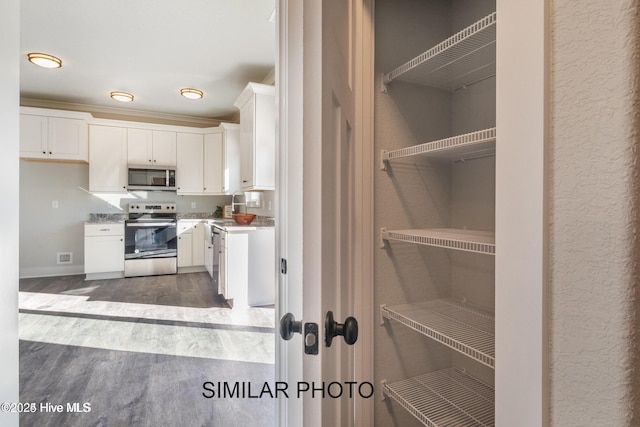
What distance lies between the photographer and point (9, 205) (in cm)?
109

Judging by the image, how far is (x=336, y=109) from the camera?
711 mm

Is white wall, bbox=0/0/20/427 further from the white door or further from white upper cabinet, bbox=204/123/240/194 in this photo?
white upper cabinet, bbox=204/123/240/194

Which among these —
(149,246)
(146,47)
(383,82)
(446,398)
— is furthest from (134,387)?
(149,246)

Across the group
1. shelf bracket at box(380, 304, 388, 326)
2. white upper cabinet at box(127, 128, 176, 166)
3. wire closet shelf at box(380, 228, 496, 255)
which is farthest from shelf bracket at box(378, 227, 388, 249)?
white upper cabinet at box(127, 128, 176, 166)

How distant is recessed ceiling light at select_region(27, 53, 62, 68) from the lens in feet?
10.8

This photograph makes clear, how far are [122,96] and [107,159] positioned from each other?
998 mm

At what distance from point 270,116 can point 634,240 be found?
333 centimetres

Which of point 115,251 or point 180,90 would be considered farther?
point 115,251

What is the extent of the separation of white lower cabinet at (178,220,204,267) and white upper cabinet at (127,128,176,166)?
103 centimetres

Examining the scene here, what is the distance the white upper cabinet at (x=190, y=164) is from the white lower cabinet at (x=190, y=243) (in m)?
0.56

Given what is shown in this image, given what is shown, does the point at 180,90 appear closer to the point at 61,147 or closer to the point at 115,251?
the point at 61,147

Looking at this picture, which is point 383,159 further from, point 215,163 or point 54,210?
point 54,210

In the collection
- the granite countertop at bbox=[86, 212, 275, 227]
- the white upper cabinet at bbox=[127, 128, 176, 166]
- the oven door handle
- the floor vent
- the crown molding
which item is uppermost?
the crown molding

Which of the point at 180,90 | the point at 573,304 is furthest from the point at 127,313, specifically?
the point at 573,304
